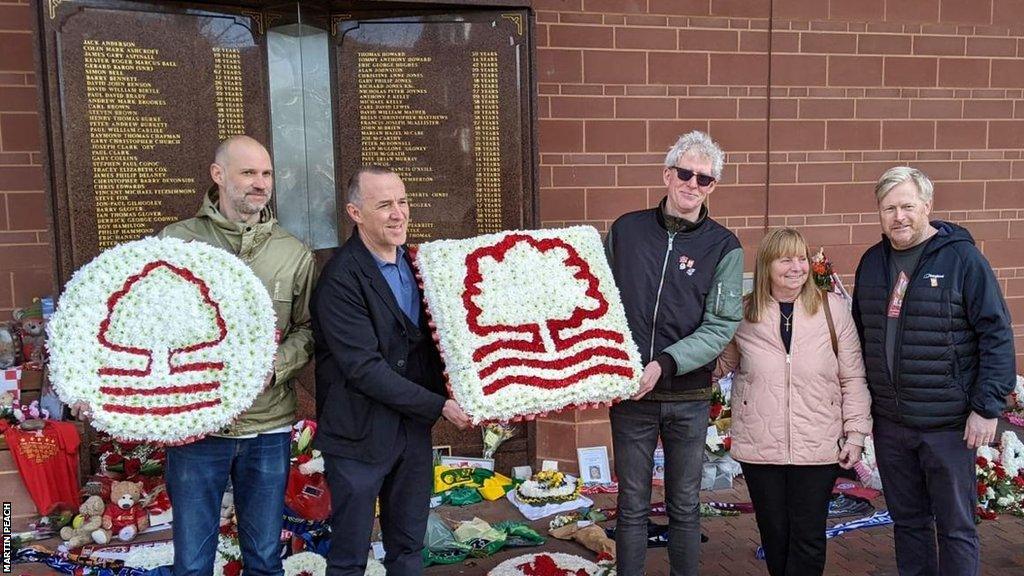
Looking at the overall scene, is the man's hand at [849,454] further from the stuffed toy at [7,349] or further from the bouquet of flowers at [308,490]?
the stuffed toy at [7,349]

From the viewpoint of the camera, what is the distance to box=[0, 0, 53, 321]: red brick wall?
5.00 metres

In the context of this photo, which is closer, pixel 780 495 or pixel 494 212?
pixel 780 495

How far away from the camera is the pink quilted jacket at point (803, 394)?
3.21 meters

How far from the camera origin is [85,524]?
439 cm

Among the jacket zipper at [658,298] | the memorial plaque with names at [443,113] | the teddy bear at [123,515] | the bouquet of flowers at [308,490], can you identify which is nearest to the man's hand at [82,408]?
the bouquet of flowers at [308,490]

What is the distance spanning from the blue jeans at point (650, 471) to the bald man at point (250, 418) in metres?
1.35

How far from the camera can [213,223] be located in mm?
3041

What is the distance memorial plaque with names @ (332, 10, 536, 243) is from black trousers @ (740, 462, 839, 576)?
8.36 feet

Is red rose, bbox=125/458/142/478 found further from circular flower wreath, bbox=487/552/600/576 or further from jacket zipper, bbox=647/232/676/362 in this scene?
jacket zipper, bbox=647/232/676/362

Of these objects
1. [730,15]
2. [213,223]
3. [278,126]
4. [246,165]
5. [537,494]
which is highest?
[730,15]

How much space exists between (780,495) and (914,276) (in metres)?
1.02

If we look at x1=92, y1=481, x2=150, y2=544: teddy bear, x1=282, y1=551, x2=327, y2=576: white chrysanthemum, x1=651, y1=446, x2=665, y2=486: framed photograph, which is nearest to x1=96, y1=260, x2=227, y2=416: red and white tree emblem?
x1=282, y1=551, x2=327, y2=576: white chrysanthemum

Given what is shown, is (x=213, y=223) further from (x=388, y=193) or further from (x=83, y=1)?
(x=83, y=1)

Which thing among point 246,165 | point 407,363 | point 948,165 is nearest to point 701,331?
point 407,363
